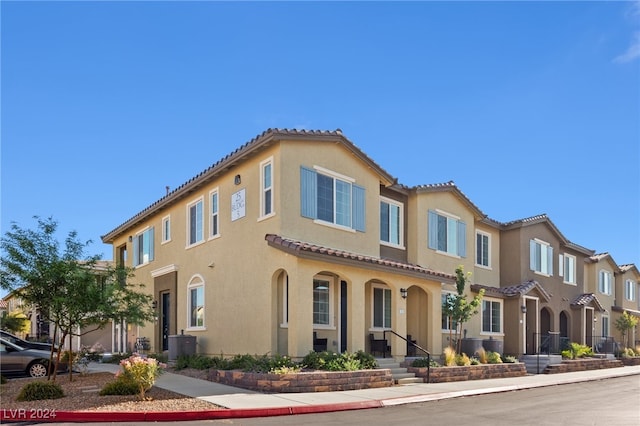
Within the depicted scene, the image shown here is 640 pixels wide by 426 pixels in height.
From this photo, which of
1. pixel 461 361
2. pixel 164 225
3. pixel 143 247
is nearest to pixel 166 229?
pixel 164 225

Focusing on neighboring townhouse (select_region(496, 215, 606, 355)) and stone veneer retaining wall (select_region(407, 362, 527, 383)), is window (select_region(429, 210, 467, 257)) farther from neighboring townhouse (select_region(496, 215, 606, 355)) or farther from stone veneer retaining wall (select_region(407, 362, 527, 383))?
stone veneer retaining wall (select_region(407, 362, 527, 383))

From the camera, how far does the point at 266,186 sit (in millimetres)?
17562

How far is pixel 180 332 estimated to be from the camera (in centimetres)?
2205

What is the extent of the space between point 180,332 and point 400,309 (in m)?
8.65

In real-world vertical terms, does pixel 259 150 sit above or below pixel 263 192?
above

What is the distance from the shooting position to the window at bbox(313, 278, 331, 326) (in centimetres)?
1788

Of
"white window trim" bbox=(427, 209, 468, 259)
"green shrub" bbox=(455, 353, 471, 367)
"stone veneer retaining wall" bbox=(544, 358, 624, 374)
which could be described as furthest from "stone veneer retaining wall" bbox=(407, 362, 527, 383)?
"white window trim" bbox=(427, 209, 468, 259)

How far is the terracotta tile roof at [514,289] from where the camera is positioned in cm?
2528

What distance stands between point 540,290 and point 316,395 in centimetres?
1743

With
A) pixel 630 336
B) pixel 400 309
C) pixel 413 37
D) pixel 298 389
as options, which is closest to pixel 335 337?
pixel 400 309

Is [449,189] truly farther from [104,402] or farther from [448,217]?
[104,402]

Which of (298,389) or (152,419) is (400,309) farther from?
(152,419)

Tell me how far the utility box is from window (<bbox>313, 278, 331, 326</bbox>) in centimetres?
508

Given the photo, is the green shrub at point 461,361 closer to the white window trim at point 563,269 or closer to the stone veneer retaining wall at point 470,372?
the stone veneer retaining wall at point 470,372
